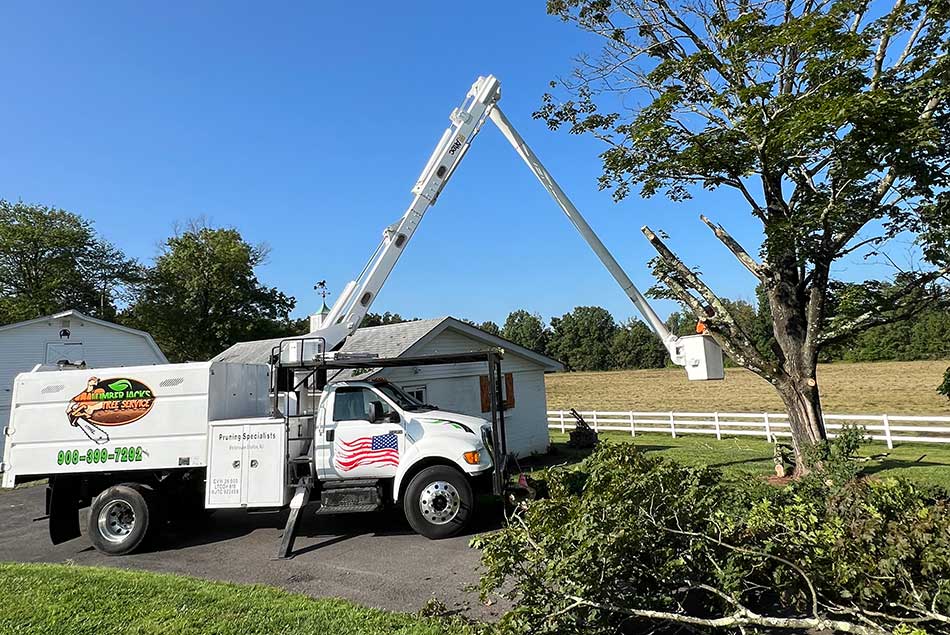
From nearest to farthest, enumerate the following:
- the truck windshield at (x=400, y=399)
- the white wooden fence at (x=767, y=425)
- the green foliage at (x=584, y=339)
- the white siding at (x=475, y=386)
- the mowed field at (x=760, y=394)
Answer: the truck windshield at (x=400, y=399) < the white siding at (x=475, y=386) < the white wooden fence at (x=767, y=425) < the mowed field at (x=760, y=394) < the green foliage at (x=584, y=339)

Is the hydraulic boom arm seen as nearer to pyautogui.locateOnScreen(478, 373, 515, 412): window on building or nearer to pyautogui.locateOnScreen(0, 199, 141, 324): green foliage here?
pyautogui.locateOnScreen(478, 373, 515, 412): window on building

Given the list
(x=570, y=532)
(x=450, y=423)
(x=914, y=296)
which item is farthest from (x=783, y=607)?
(x=914, y=296)

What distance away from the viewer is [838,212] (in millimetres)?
8898

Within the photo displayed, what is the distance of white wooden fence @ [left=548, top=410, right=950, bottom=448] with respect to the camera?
1573 centimetres

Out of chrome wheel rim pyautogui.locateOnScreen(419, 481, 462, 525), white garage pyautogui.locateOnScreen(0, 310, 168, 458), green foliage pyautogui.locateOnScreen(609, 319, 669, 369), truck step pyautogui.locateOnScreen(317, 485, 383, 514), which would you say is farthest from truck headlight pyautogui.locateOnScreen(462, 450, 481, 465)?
green foliage pyautogui.locateOnScreen(609, 319, 669, 369)

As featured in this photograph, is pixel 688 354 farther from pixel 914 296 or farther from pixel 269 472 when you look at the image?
pixel 269 472

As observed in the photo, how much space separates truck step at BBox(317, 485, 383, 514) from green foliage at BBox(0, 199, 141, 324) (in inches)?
1370

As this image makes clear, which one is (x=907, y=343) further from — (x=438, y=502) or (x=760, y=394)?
(x=438, y=502)

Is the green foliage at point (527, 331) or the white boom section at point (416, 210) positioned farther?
the green foliage at point (527, 331)

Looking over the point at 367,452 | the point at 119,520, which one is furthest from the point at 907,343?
the point at 119,520

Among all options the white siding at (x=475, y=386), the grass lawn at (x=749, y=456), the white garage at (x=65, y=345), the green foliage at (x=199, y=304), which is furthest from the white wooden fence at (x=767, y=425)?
the green foliage at (x=199, y=304)

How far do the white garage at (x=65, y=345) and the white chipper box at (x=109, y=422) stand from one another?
9.62 metres

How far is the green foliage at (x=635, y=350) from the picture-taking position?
8212 centimetres

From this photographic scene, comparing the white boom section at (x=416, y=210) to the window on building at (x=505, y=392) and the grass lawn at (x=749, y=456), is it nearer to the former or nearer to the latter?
the window on building at (x=505, y=392)
